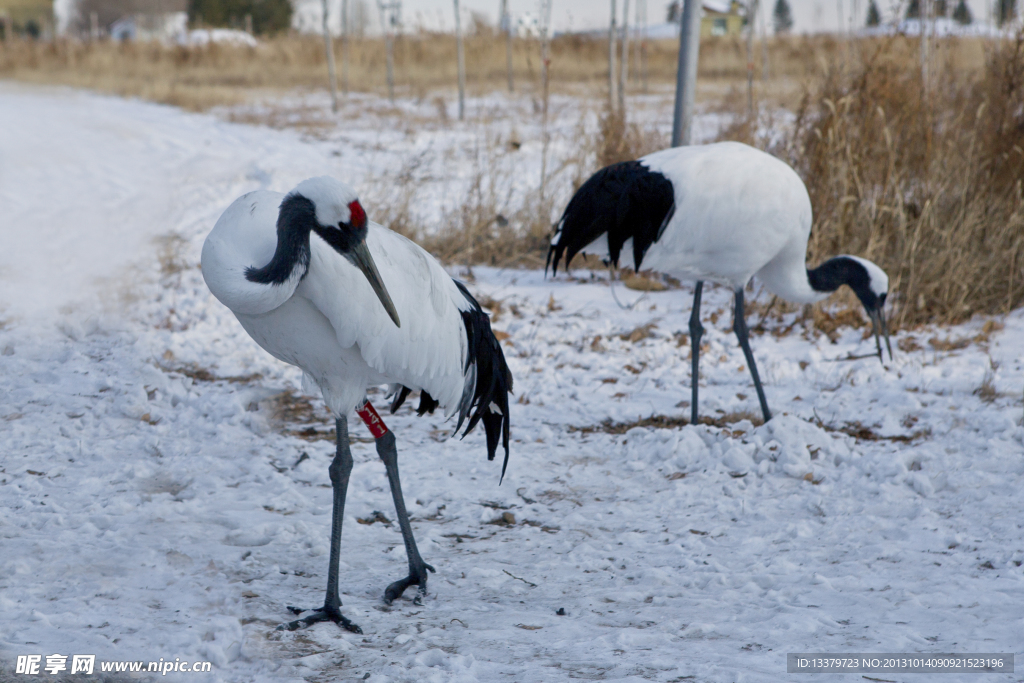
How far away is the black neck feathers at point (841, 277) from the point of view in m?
4.95

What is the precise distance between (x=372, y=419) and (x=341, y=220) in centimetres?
80

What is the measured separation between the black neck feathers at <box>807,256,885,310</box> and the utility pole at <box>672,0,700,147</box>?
5.41 ft

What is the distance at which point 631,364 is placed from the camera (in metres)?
5.48

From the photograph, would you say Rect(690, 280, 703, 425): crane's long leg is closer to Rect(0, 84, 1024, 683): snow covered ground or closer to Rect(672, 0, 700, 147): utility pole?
Rect(0, 84, 1024, 683): snow covered ground

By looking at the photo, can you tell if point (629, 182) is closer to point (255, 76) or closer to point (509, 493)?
point (509, 493)

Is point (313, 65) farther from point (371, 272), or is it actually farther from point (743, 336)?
point (371, 272)

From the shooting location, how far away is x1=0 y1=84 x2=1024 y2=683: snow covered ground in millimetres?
2613

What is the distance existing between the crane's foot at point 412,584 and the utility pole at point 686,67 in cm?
406

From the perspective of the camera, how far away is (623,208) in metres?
4.51

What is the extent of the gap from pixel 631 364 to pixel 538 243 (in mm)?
2336

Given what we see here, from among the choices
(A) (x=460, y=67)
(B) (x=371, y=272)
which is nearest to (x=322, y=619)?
(B) (x=371, y=272)

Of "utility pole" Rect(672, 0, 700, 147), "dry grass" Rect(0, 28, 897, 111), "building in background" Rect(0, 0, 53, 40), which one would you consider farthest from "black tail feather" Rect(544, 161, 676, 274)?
Answer: "building in background" Rect(0, 0, 53, 40)

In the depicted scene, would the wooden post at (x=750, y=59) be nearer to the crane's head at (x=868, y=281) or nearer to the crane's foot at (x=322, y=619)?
the crane's head at (x=868, y=281)

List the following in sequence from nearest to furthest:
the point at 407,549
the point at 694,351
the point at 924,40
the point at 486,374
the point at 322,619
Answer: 1. the point at 322,619
2. the point at 407,549
3. the point at 486,374
4. the point at 694,351
5. the point at 924,40
